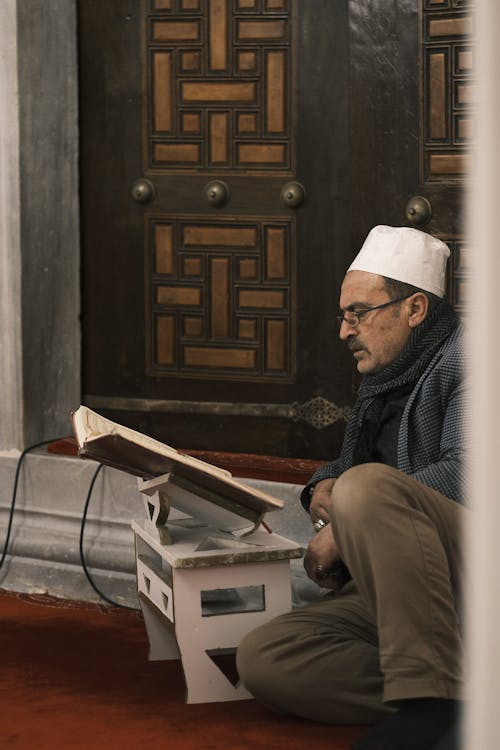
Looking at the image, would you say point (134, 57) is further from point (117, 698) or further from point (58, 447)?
point (117, 698)

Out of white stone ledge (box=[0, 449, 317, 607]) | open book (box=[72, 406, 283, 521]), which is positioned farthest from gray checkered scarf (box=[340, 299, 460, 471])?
white stone ledge (box=[0, 449, 317, 607])

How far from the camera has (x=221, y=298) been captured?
12.1 ft

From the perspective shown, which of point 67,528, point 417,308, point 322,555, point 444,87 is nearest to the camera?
point 322,555

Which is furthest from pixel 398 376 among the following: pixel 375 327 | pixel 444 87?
pixel 444 87

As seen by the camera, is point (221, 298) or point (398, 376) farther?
point (221, 298)

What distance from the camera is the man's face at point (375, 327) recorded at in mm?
2576

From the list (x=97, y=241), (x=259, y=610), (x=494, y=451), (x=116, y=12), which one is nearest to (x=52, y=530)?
(x=97, y=241)

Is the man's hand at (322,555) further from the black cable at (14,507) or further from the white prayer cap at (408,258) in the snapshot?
the black cable at (14,507)

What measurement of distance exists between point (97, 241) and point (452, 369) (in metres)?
1.78

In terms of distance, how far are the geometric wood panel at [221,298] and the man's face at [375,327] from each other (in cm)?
101

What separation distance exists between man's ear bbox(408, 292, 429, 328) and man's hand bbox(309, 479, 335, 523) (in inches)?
16.0

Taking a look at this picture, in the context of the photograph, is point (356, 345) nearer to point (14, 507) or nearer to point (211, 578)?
point (211, 578)

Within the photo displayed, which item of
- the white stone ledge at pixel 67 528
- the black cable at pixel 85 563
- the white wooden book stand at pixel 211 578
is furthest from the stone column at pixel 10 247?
the white wooden book stand at pixel 211 578

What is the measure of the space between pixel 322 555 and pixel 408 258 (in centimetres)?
67
